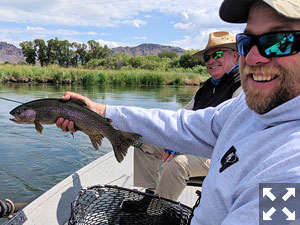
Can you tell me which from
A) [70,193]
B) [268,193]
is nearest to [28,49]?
[70,193]

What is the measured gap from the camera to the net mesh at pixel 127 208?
197cm

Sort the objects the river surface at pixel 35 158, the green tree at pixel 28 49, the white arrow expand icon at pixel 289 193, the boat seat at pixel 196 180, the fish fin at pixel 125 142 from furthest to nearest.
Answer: the green tree at pixel 28 49 < the river surface at pixel 35 158 < the boat seat at pixel 196 180 < the fish fin at pixel 125 142 < the white arrow expand icon at pixel 289 193

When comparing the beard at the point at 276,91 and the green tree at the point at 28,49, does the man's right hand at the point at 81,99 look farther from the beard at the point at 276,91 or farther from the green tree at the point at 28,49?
the green tree at the point at 28,49

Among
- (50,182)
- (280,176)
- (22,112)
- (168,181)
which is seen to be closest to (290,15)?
(280,176)

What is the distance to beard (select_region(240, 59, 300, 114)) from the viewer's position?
1.06m

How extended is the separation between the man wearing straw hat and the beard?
1305 mm

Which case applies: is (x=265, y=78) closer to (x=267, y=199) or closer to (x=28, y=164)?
(x=267, y=199)

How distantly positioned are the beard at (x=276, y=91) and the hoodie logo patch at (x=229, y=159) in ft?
0.60

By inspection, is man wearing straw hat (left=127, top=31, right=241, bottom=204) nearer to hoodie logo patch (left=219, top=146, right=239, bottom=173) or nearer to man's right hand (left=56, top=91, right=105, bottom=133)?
man's right hand (left=56, top=91, right=105, bottom=133)

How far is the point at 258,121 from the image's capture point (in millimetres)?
1176

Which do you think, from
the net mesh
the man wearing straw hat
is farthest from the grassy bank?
the net mesh

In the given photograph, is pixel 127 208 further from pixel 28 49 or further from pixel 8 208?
pixel 28 49

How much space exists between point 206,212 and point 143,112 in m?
0.79

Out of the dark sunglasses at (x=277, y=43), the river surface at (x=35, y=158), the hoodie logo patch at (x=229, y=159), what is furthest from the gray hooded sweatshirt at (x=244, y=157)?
the river surface at (x=35, y=158)
